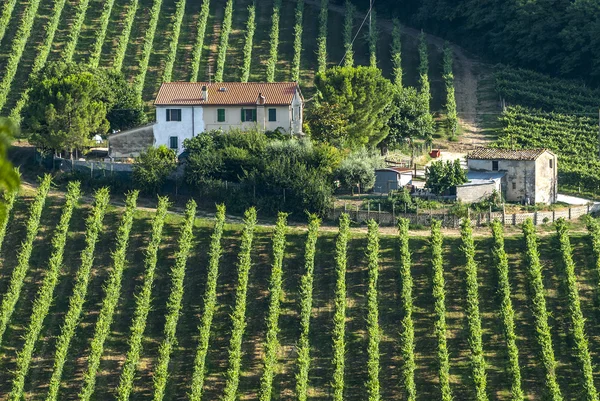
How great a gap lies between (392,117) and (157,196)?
21.1m

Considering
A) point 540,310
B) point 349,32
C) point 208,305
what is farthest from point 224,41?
point 540,310

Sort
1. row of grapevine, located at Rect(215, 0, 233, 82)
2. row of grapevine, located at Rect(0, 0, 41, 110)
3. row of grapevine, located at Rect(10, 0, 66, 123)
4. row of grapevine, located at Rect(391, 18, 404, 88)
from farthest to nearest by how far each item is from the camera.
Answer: row of grapevine, located at Rect(391, 18, 404, 88)
row of grapevine, located at Rect(215, 0, 233, 82)
row of grapevine, located at Rect(0, 0, 41, 110)
row of grapevine, located at Rect(10, 0, 66, 123)

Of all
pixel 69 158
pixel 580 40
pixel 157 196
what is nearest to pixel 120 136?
pixel 69 158

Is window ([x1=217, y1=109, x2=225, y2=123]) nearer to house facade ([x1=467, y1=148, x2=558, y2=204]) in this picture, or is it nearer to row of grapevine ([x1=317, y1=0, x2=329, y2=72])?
house facade ([x1=467, y1=148, x2=558, y2=204])

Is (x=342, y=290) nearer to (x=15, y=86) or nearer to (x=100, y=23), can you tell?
(x=15, y=86)

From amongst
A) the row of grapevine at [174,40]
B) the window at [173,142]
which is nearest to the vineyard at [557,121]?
the window at [173,142]

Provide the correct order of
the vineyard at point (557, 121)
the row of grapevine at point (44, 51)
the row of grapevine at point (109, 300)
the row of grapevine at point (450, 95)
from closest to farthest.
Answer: the row of grapevine at point (109, 300) < the vineyard at point (557, 121) < the row of grapevine at point (450, 95) < the row of grapevine at point (44, 51)

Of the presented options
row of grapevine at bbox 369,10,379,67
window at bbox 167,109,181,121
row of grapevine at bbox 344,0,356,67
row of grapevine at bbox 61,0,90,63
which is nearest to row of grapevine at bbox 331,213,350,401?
window at bbox 167,109,181,121

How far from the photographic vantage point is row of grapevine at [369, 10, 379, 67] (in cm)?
9406

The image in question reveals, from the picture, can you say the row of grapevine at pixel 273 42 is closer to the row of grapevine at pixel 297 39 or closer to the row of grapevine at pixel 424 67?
the row of grapevine at pixel 297 39

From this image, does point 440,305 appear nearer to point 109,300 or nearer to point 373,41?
point 109,300

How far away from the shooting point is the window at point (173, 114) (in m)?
70.6

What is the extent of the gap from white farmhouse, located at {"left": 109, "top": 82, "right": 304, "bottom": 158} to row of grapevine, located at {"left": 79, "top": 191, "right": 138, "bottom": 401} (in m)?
9.28

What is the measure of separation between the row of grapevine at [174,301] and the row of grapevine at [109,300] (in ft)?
8.78
